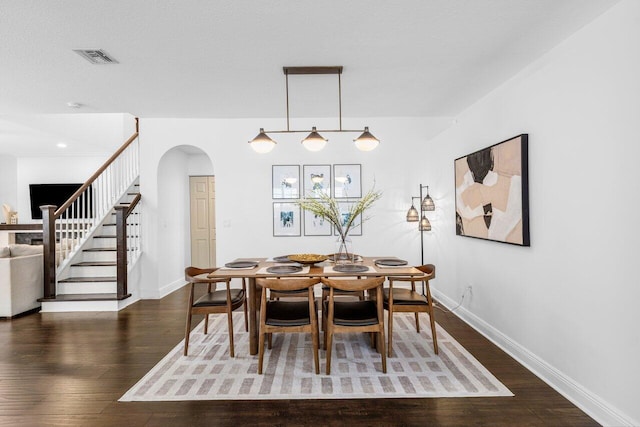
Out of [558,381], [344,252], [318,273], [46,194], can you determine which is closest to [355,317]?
[318,273]

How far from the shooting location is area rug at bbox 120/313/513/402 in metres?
2.30

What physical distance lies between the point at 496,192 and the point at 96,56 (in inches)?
146

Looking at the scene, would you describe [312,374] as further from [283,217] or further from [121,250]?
[121,250]

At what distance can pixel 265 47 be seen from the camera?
2639 mm

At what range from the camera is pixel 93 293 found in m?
4.56

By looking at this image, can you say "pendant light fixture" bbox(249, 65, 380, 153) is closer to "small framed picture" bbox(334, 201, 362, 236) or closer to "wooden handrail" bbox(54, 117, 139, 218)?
"small framed picture" bbox(334, 201, 362, 236)

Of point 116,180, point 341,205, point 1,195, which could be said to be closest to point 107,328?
point 116,180

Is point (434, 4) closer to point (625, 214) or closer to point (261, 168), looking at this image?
point (625, 214)

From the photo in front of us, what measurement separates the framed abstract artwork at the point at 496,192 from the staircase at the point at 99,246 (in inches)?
172

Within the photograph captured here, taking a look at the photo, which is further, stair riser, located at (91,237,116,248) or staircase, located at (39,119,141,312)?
stair riser, located at (91,237,116,248)

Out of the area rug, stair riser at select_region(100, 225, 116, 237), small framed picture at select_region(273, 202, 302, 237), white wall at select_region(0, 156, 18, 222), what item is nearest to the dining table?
the area rug

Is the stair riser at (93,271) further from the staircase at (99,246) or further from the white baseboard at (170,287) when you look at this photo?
the white baseboard at (170,287)

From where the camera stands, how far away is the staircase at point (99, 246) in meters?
4.36

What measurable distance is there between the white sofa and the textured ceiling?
1.85 m
